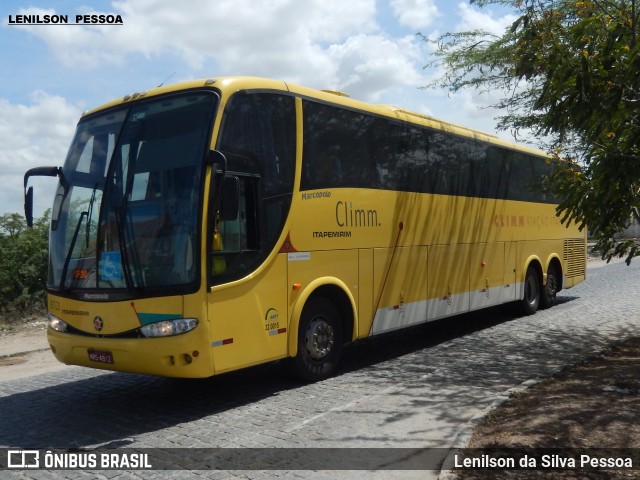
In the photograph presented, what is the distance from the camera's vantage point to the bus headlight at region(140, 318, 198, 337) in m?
6.46

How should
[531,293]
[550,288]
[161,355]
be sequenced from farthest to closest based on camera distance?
1. [550,288]
2. [531,293]
3. [161,355]

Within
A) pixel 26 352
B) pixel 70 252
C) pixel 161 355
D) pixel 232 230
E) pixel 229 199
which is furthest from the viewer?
pixel 26 352

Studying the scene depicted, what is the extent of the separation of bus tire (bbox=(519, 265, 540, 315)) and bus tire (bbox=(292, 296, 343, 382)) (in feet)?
22.7

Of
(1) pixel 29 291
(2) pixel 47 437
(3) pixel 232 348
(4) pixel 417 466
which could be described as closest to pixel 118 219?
(3) pixel 232 348

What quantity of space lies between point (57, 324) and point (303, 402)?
2900 millimetres

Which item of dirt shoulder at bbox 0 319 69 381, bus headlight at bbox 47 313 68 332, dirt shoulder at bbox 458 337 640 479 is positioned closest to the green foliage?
dirt shoulder at bbox 0 319 69 381

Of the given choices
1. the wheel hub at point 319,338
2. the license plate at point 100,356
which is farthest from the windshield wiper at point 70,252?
the wheel hub at point 319,338

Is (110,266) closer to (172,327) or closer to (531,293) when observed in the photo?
(172,327)

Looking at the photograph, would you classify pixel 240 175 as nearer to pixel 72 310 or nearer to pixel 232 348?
pixel 232 348

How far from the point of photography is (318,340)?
8.23m

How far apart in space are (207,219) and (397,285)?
12.9ft

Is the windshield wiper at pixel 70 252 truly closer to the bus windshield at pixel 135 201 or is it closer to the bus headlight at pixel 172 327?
the bus windshield at pixel 135 201

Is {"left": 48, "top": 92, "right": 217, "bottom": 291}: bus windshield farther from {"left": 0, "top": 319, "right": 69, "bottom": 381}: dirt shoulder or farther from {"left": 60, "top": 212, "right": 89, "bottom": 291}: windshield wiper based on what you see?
{"left": 0, "top": 319, "right": 69, "bottom": 381}: dirt shoulder

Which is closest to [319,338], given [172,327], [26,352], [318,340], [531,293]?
[318,340]
